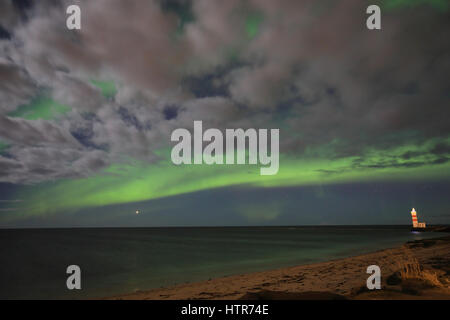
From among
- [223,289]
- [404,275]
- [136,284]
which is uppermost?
[404,275]

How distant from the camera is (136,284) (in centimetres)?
1970

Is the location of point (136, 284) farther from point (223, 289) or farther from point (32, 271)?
point (32, 271)

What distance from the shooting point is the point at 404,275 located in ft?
35.9
